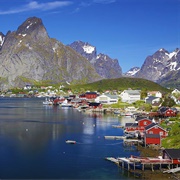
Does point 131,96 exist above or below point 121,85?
below

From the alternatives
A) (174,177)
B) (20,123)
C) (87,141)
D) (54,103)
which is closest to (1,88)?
(54,103)

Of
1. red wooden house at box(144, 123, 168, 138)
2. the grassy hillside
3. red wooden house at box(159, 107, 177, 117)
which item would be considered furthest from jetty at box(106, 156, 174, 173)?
the grassy hillside

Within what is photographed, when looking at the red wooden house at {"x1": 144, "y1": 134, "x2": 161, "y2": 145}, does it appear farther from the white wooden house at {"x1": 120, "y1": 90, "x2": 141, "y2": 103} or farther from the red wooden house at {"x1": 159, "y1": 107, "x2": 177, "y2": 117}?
the white wooden house at {"x1": 120, "y1": 90, "x2": 141, "y2": 103}

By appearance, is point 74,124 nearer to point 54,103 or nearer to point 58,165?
point 58,165

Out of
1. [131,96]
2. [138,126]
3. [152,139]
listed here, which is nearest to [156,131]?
[152,139]

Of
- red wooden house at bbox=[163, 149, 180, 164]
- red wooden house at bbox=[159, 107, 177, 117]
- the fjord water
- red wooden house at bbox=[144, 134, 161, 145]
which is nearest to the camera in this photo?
the fjord water

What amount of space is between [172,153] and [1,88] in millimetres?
173996

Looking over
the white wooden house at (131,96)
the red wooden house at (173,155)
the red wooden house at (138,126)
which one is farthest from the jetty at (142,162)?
the white wooden house at (131,96)

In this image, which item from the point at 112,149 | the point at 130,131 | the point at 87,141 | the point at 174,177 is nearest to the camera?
the point at 174,177

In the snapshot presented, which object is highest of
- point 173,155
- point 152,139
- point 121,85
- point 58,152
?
point 121,85

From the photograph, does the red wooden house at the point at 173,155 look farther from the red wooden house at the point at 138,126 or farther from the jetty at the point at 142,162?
the red wooden house at the point at 138,126

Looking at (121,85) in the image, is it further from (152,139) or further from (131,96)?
(152,139)

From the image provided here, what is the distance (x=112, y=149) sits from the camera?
27844 mm

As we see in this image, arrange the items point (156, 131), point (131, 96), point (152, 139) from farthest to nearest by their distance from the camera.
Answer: point (131, 96) → point (156, 131) → point (152, 139)
